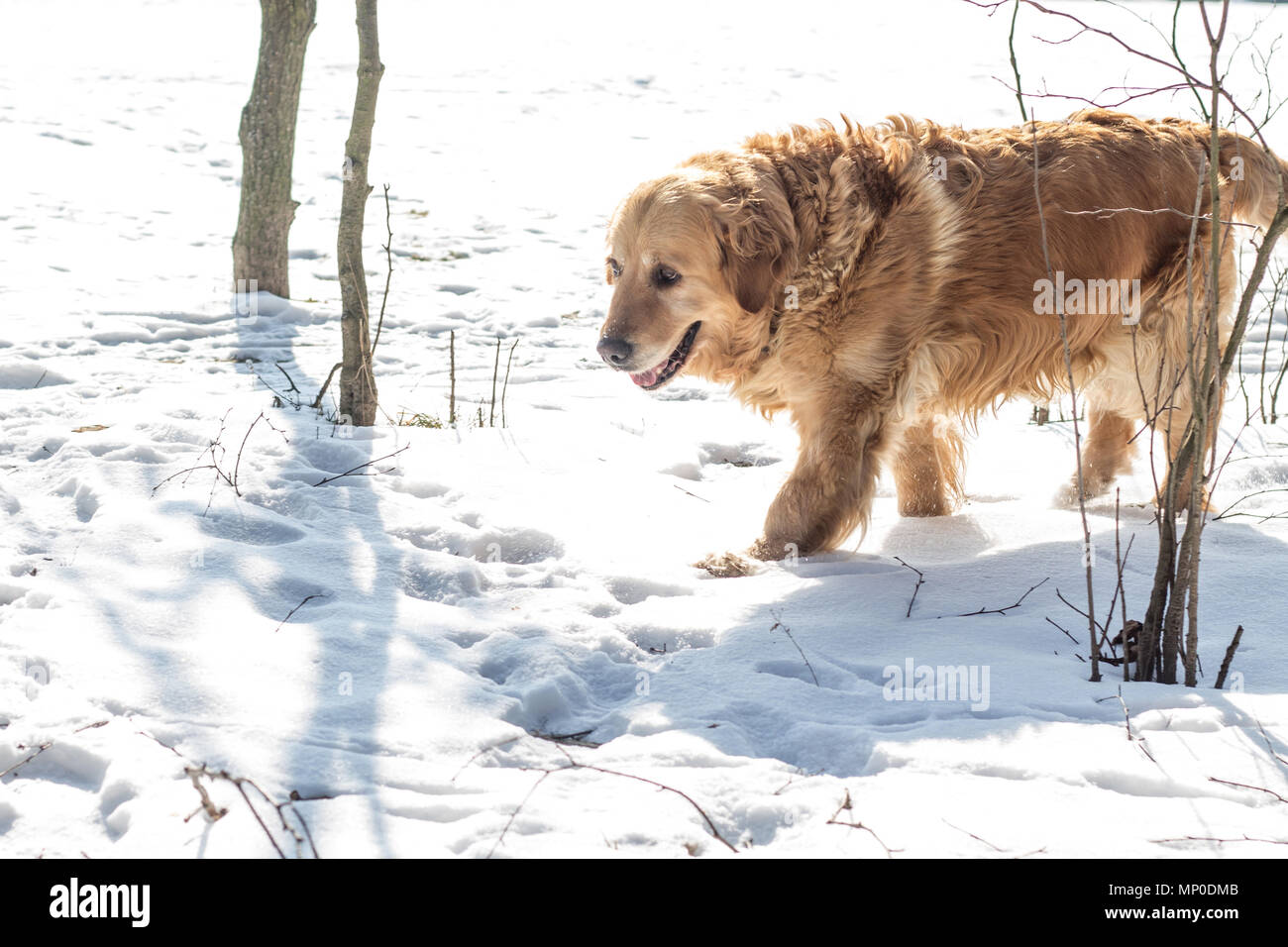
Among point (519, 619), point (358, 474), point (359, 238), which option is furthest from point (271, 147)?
point (519, 619)

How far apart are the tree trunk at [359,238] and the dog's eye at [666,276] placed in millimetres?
1314

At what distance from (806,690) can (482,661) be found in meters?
0.88

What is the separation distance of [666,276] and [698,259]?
16cm

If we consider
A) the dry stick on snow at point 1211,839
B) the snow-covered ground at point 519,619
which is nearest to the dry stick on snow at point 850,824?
the snow-covered ground at point 519,619

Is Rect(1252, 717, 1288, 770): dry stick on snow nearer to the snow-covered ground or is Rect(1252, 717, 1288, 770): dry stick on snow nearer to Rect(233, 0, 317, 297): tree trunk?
the snow-covered ground

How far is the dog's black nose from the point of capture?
154 inches

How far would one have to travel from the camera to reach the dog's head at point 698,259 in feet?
12.7

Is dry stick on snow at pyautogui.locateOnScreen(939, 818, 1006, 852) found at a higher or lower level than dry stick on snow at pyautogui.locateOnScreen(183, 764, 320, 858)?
higher

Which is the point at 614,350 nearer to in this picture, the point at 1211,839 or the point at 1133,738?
the point at 1133,738

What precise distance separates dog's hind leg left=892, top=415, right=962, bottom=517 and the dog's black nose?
51.1 inches

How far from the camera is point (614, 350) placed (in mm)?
3914

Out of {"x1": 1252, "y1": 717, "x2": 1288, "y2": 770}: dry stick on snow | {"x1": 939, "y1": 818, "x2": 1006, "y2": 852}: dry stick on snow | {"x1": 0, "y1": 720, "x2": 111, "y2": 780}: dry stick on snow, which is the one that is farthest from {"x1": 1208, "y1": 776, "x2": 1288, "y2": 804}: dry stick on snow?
{"x1": 0, "y1": 720, "x2": 111, "y2": 780}: dry stick on snow

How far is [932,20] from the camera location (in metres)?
19.8

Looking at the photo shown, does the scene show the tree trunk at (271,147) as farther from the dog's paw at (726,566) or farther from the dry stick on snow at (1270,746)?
the dry stick on snow at (1270,746)
